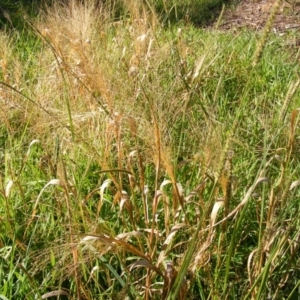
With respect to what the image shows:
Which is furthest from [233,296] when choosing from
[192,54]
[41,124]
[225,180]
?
[192,54]

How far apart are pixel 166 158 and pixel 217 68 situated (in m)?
1.85

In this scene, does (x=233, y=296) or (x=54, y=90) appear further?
(x=54, y=90)

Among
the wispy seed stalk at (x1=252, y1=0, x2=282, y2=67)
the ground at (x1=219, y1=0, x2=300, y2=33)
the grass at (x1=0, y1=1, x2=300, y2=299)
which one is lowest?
the ground at (x1=219, y1=0, x2=300, y2=33)

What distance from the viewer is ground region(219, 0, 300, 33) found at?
445cm

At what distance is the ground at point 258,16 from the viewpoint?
14.6ft

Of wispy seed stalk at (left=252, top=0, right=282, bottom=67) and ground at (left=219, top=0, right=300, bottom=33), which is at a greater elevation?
wispy seed stalk at (left=252, top=0, right=282, bottom=67)

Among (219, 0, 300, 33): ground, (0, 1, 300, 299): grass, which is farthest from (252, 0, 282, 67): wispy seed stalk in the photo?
(219, 0, 300, 33): ground

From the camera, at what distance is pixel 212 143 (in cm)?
137

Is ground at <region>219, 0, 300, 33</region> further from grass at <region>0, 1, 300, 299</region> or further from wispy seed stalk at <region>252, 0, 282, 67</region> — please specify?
wispy seed stalk at <region>252, 0, 282, 67</region>

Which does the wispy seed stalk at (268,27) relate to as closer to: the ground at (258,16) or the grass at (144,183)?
the grass at (144,183)

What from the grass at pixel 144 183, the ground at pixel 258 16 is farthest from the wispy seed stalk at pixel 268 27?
the ground at pixel 258 16

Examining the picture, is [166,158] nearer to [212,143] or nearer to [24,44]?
[212,143]

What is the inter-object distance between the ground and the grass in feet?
4.28

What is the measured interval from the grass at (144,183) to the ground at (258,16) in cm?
130
